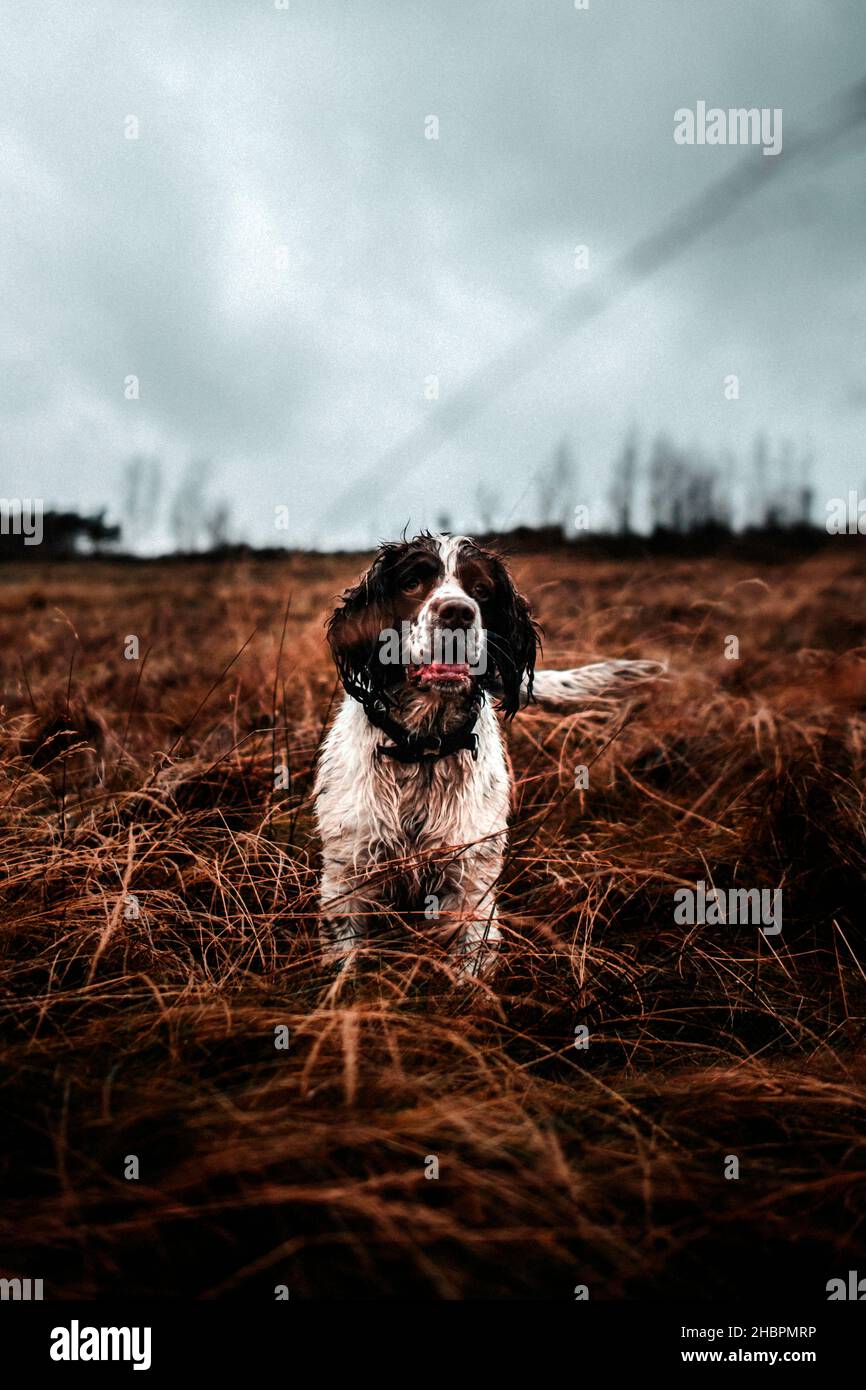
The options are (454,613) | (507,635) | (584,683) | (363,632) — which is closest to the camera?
(454,613)

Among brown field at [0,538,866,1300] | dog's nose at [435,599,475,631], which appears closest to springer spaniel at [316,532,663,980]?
dog's nose at [435,599,475,631]

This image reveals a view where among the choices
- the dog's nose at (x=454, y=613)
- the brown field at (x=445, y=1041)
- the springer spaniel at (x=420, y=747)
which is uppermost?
the dog's nose at (x=454, y=613)

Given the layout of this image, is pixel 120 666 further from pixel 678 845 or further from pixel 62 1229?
pixel 62 1229

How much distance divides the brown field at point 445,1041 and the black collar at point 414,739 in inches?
16.8

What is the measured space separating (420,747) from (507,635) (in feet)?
2.02

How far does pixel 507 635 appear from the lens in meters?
3.10

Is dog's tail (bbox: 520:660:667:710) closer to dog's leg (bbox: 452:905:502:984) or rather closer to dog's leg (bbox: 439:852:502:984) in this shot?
dog's leg (bbox: 439:852:502:984)

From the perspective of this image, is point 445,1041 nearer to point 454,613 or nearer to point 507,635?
point 454,613

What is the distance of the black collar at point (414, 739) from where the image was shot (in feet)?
9.14

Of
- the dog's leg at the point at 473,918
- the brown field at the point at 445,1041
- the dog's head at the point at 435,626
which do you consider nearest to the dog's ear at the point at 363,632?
the dog's head at the point at 435,626

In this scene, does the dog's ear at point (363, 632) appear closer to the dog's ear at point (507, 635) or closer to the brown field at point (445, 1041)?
the dog's ear at point (507, 635)

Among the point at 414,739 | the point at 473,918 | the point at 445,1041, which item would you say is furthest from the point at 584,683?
the point at 445,1041
